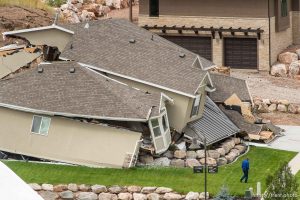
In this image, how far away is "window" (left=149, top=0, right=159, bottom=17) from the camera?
69062mm

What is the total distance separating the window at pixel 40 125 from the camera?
1687 inches

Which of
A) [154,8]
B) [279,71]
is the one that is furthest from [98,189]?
[154,8]

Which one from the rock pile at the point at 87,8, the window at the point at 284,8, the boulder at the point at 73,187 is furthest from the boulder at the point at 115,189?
the rock pile at the point at 87,8

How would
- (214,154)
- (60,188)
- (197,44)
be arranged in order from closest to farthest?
(60,188), (214,154), (197,44)

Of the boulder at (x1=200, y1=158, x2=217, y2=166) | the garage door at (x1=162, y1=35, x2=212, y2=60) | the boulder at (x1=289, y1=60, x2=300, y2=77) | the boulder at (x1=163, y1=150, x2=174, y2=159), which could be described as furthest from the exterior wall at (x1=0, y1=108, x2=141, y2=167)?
the garage door at (x1=162, y1=35, x2=212, y2=60)

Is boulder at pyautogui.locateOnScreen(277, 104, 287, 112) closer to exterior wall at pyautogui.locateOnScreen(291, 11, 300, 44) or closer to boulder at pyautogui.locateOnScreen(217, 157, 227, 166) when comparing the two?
boulder at pyautogui.locateOnScreen(217, 157, 227, 166)

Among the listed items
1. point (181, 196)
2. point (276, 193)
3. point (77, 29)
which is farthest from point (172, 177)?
point (77, 29)

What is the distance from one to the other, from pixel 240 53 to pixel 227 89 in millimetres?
13800

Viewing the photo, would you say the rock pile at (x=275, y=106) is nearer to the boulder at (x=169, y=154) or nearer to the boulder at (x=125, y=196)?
the boulder at (x=169, y=154)

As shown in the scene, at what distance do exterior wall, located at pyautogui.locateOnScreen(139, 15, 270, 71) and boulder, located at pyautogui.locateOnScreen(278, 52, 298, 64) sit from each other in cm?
204

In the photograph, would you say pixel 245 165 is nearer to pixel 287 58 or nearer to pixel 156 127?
pixel 156 127

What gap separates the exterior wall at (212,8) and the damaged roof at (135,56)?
16606mm

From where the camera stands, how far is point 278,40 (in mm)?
68000

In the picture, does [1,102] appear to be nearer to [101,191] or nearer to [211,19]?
[101,191]
